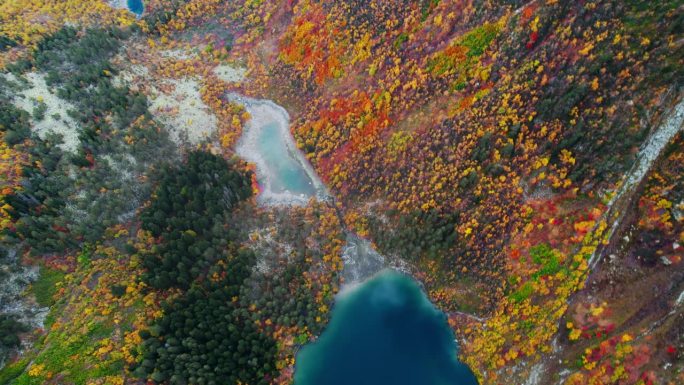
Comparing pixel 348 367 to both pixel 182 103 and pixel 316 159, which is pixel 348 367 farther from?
pixel 182 103

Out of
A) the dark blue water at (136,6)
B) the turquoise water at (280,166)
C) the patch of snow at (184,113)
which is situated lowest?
the turquoise water at (280,166)

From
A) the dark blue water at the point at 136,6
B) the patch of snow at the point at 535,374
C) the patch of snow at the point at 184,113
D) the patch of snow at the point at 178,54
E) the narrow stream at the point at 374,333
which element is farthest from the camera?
the dark blue water at the point at 136,6

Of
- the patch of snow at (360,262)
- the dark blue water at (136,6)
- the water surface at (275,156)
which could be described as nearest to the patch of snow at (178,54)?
the water surface at (275,156)

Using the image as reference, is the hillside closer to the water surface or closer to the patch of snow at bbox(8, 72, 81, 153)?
the patch of snow at bbox(8, 72, 81, 153)

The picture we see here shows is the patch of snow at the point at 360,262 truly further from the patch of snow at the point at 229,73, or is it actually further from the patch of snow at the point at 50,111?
the patch of snow at the point at 50,111

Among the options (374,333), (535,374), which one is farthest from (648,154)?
(374,333)

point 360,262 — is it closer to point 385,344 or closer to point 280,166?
point 385,344

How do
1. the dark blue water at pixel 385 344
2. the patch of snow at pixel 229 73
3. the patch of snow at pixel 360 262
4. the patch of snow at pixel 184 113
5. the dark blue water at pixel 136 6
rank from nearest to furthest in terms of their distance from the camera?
the dark blue water at pixel 385 344
the patch of snow at pixel 360 262
the patch of snow at pixel 184 113
the patch of snow at pixel 229 73
the dark blue water at pixel 136 6
